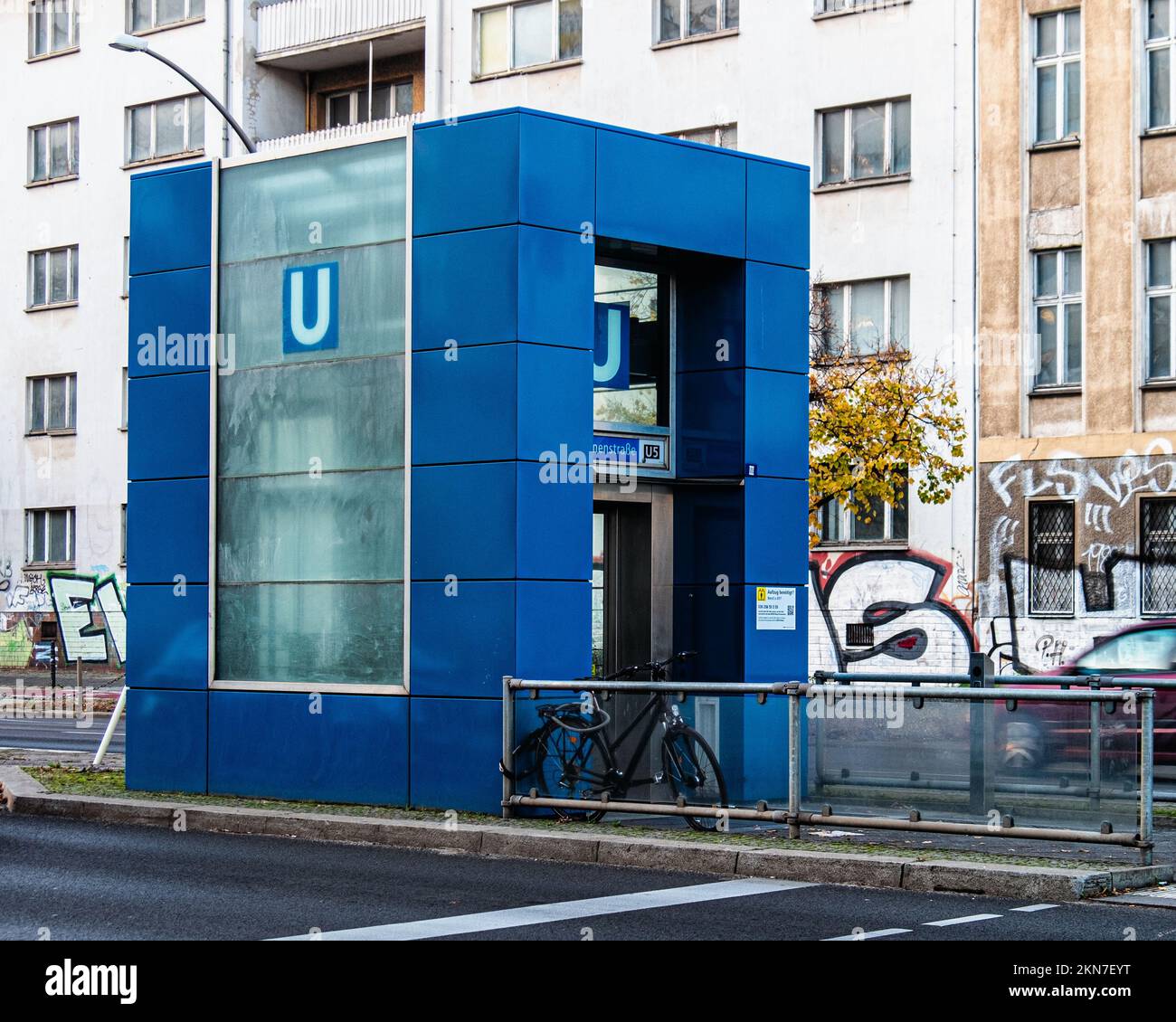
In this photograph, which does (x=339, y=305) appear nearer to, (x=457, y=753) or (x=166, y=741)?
(x=457, y=753)

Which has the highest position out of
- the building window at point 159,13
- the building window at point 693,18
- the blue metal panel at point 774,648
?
the building window at point 159,13

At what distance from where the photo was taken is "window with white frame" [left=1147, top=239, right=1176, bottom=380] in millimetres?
28359

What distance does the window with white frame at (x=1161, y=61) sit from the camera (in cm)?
2844

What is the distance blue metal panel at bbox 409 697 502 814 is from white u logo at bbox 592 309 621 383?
2939mm

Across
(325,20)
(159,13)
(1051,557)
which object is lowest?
(1051,557)

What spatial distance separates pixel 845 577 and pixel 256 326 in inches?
713

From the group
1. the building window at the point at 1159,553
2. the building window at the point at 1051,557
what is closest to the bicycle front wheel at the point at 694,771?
the building window at the point at 1159,553

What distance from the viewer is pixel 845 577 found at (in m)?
31.8

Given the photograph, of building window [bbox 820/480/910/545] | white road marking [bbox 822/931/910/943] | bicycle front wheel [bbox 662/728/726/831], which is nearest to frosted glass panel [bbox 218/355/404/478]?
bicycle front wheel [bbox 662/728/726/831]

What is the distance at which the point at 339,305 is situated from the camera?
1479cm

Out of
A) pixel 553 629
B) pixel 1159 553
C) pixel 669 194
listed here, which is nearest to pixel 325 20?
pixel 1159 553

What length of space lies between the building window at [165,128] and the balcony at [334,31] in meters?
2.15

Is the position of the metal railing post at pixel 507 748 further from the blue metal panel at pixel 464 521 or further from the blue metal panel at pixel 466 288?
the blue metal panel at pixel 466 288

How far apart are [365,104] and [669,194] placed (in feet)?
90.8
